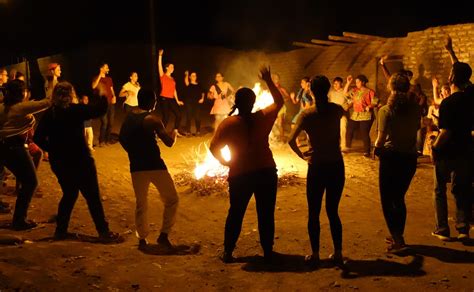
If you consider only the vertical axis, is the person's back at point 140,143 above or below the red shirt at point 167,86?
below

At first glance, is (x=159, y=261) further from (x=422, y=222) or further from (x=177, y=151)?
(x=177, y=151)

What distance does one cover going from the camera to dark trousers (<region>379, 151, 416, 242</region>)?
5.57 m

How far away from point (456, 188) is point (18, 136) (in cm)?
555

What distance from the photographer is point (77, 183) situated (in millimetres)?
6098

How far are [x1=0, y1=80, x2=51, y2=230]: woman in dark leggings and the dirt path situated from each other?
46 cm

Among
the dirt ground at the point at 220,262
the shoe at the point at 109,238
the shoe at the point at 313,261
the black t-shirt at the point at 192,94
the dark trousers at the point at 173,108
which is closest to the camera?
the dirt ground at the point at 220,262

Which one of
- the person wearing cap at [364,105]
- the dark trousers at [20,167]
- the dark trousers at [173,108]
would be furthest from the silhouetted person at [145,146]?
the dark trousers at [173,108]

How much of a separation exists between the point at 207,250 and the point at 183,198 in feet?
9.03

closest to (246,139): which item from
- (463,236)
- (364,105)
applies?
(463,236)

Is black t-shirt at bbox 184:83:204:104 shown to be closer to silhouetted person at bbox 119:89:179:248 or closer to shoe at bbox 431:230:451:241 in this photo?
silhouetted person at bbox 119:89:179:248

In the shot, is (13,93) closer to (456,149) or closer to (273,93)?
(273,93)

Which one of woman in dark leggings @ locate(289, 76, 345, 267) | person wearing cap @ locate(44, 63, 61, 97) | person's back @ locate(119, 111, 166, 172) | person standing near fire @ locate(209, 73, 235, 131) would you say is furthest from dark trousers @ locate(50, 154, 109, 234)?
person standing near fire @ locate(209, 73, 235, 131)

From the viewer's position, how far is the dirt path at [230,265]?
4996 mm

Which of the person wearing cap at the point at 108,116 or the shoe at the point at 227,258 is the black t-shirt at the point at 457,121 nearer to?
the shoe at the point at 227,258
